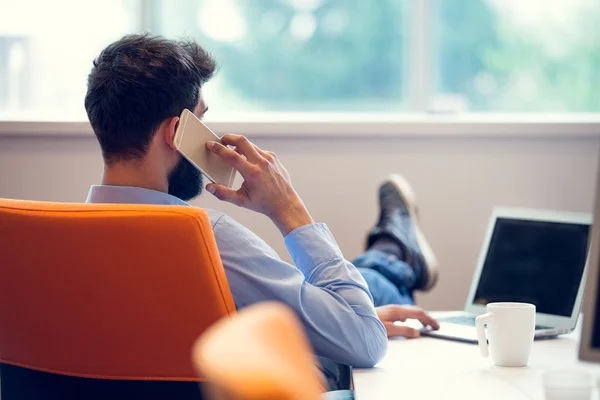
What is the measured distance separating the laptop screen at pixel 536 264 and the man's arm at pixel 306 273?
17.6 inches

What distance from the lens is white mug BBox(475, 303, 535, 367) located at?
126 cm

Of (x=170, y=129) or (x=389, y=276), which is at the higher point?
(x=170, y=129)

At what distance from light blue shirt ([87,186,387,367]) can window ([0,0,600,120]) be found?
1808 millimetres

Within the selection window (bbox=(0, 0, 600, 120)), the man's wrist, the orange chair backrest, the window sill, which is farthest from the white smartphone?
window (bbox=(0, 0, 600, 120))

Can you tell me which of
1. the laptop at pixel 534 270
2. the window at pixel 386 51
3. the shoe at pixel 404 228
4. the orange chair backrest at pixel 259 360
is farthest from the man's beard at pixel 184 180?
the window at pixel 386 51

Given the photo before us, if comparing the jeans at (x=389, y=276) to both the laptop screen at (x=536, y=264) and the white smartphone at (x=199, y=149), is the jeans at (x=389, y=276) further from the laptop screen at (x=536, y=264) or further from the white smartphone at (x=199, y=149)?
the white smartphone at (x=199, y=149)

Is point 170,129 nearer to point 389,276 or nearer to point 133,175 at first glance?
point 133,175

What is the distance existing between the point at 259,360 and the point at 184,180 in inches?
41.5

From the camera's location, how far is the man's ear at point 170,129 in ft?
4.73

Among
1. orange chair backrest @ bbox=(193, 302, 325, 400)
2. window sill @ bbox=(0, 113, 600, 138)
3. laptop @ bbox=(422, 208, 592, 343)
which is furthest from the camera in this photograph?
window sill @ bbox=(0, 113, 600, 138)

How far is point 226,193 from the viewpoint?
149cm

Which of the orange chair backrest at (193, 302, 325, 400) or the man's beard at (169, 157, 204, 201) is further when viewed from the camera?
the man's beard at (169, 157, 204, 201)

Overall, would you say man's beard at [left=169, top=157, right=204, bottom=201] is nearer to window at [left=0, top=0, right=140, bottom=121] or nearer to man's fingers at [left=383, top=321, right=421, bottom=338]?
man's fingers at [left=383, top=321, right=421, bottom=338]

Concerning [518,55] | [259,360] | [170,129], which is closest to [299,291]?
[170,129]
